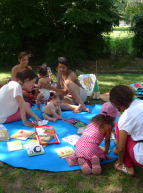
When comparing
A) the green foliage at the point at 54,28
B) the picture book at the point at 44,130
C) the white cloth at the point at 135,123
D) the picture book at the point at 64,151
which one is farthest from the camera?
the green foliage at the point at 54,28

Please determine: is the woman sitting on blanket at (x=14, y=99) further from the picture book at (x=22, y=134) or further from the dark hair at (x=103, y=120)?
the dark hair at (x=103, y=120)

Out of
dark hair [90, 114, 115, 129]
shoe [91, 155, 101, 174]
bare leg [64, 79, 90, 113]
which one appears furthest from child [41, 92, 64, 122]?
shoe [91, 155, 101, 174]

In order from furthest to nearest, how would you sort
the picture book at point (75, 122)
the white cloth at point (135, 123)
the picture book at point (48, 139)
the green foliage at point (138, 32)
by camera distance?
the green foliage at point (138, 32) → the picture book at point (75, 122) → the picture book at point (48, 139) → the white cloth at point (135, 123)

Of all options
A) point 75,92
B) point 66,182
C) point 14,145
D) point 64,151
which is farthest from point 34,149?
point 75,92

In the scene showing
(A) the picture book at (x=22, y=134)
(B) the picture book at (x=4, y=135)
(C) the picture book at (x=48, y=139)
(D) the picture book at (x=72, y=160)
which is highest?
(B) the picture book at (x=4, y=135)

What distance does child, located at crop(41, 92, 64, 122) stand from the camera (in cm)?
369

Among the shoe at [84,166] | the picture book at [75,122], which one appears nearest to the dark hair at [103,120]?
the shoe at [84,166]

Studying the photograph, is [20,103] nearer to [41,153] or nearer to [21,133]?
[21,133]

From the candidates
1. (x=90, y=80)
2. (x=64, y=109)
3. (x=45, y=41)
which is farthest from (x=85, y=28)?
(x=64, y=109)

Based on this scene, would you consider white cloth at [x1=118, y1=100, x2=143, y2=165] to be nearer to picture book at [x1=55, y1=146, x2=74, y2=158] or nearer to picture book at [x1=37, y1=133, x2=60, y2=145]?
→ picture book at [x1=55, y1=146, x2=74, y2=158]

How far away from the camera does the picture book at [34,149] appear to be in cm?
271

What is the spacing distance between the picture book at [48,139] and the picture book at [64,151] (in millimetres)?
210

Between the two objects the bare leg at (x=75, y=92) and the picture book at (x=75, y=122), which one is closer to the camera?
the picture book at (x=75, y=122)

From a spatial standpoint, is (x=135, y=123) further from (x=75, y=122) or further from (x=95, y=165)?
(x=75, y=122)
